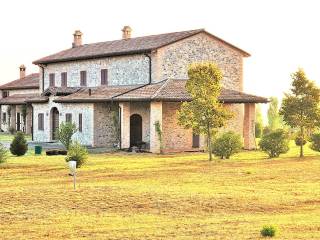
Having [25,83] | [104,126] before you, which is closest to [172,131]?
[104,126]

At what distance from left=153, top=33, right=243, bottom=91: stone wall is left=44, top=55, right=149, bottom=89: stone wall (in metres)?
1.43

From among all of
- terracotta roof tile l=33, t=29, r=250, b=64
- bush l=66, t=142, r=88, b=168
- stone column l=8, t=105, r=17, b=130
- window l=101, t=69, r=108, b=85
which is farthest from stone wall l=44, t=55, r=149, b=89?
stone column l=8, t=105, r=17, b=130

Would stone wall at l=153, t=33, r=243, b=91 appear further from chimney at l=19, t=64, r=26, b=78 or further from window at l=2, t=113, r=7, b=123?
chimney at l=19, t=64, r=26, b=78

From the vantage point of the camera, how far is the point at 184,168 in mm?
30969

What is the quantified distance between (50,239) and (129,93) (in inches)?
1072

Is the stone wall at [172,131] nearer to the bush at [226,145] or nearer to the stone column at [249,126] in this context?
the bush at [226,145]

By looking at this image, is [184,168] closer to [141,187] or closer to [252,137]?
[141,187]

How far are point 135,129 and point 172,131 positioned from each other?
314cm

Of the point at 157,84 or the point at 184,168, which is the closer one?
the point at 184,168

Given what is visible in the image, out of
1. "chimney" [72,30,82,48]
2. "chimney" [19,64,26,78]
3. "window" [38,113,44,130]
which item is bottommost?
"window" [38,113,44,130]

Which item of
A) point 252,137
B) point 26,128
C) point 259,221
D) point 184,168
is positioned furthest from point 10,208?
point 26,128

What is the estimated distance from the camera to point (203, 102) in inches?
1382

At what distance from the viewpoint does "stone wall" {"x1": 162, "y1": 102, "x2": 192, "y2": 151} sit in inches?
1614

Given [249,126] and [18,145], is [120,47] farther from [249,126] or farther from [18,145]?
[18,145]
